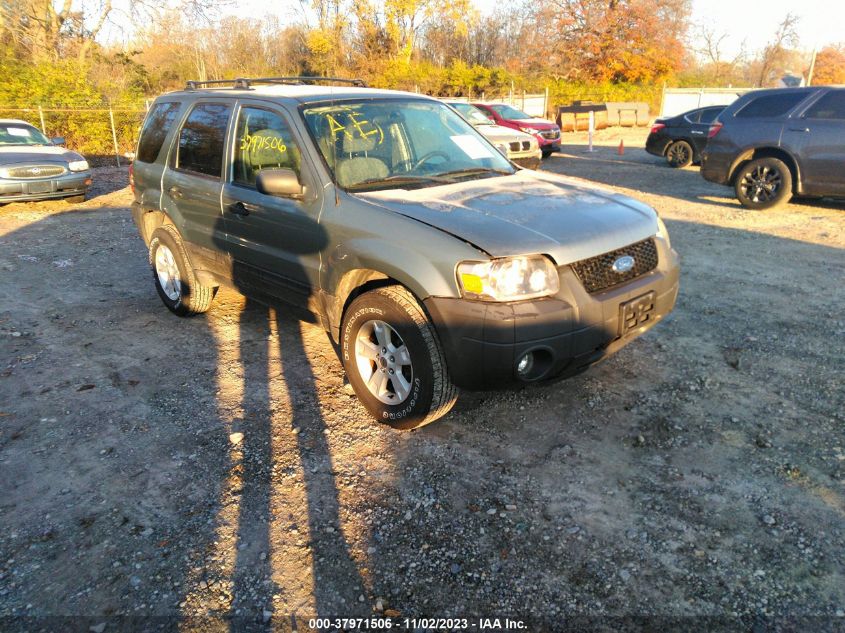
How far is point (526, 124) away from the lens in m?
17.1

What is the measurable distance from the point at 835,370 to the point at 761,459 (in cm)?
145

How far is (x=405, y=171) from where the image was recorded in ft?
12.8

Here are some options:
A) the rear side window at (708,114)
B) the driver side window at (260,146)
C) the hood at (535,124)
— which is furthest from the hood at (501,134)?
the driver side window at (260,146)

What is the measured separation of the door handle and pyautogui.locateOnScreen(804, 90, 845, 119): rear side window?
28.3 ft

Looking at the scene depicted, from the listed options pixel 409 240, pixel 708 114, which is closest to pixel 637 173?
pixel 708 114

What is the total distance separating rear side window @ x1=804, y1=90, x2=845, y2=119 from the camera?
8547 millimetres

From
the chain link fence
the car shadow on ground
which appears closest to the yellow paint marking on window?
the car shadow on ground

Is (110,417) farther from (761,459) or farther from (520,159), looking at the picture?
(520,159)

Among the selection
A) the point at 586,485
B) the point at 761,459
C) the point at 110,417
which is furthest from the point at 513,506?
the point at 110,417

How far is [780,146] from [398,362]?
27.3ft

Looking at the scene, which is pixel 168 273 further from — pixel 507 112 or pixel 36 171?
pixel 507 112

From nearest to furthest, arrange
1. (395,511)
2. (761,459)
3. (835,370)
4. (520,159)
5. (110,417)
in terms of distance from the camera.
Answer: (395,511) < (761,459) < (110,417) < (835,370) < (520,159)

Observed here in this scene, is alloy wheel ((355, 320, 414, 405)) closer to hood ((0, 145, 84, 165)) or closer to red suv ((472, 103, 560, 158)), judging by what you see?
hood ((0, 145, 84, 165))

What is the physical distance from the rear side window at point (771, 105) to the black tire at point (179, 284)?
340 inches
